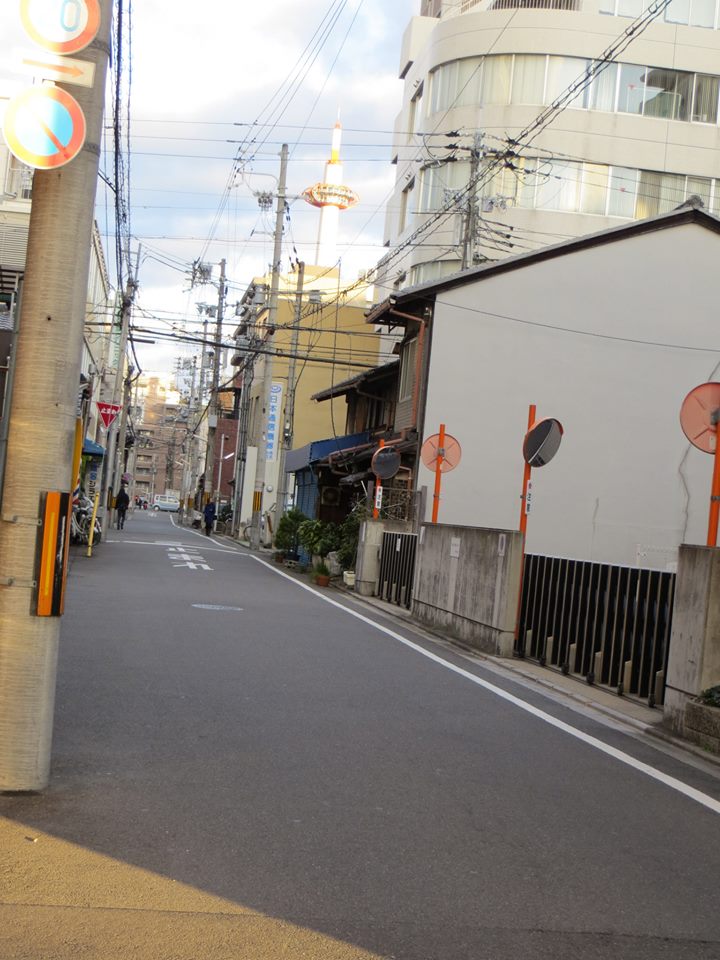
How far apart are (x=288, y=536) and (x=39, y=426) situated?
27333mm

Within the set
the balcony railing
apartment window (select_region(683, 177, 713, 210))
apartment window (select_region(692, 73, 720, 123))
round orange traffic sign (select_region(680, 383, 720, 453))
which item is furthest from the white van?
round orange traffic sign (select_region(680, 383, 720, 453))

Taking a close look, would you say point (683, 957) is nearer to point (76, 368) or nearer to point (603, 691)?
point (76, 368)

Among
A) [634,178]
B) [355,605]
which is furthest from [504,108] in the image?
[355,605]

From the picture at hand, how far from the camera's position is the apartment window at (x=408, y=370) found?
96.4 feet

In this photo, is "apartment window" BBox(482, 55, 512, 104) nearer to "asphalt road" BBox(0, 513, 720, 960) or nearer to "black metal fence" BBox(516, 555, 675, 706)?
"black metal fence" BBox(516, 555, 675, 706)

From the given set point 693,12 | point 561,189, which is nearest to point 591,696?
point 561,189

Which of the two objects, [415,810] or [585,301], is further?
[585,301]

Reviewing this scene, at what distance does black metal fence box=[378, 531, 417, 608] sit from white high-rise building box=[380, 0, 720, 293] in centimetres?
2005

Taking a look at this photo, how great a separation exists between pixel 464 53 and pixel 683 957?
4035 cm

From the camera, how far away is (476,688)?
1081 cm

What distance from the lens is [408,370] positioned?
30.0m

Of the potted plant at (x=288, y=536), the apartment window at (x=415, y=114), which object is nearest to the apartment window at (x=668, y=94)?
the apartment window at (x=415, y=114)

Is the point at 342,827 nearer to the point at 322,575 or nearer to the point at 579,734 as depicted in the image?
the point at 579,734

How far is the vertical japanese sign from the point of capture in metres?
45.5
